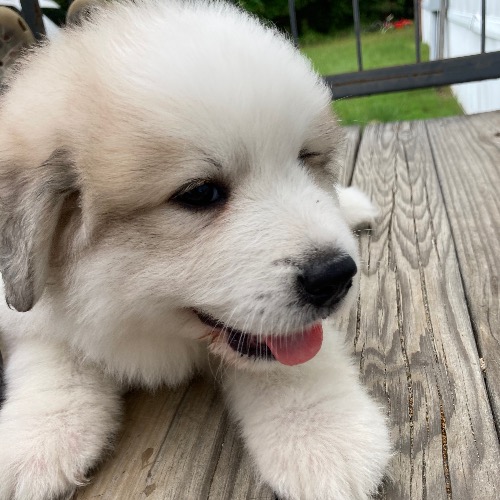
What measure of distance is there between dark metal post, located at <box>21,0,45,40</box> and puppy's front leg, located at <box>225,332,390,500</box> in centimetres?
312

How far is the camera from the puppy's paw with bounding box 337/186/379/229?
114 inches

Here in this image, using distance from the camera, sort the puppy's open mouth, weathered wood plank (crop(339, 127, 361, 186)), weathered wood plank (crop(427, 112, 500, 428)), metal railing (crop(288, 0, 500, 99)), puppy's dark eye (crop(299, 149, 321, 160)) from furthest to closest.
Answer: metal railing (crop(288, 0, 500, 99))
weathered wood plank (crop(339, 127, 361, 186))
weathered wood plank (crop(427, 112, 500, 428))
puppy's dark eye (crop(299, 149, 321, 160))
the puppy's open mouth

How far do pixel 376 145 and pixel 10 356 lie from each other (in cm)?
307

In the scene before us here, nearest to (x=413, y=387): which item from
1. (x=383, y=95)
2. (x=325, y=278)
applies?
(x=325, y=278)

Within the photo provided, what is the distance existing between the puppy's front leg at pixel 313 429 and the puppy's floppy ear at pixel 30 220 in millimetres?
704

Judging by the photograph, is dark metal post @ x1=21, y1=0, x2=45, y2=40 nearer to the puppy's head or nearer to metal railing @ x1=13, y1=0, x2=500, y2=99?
metal railing @ x1=13, y1=0, x2=500, y2=99

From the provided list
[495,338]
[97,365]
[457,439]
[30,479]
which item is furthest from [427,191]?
[30,479]

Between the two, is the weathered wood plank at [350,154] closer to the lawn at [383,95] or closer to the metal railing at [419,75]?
the lawn at [383,95]

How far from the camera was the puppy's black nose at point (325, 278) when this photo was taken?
1445 mm

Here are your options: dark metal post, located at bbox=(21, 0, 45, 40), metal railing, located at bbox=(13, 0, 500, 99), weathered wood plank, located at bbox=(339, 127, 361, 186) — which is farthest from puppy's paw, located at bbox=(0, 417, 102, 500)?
metal railing, located at bbox=(13, 0, 500, 99)

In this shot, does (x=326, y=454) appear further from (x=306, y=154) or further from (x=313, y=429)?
(x=306, y=154)

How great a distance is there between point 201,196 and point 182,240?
130mm

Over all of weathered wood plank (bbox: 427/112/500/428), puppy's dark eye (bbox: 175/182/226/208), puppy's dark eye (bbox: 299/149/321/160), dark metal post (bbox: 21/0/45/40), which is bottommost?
weathered wood plank (bbox: 427/112/500/428)

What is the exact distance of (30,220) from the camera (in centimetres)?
154
